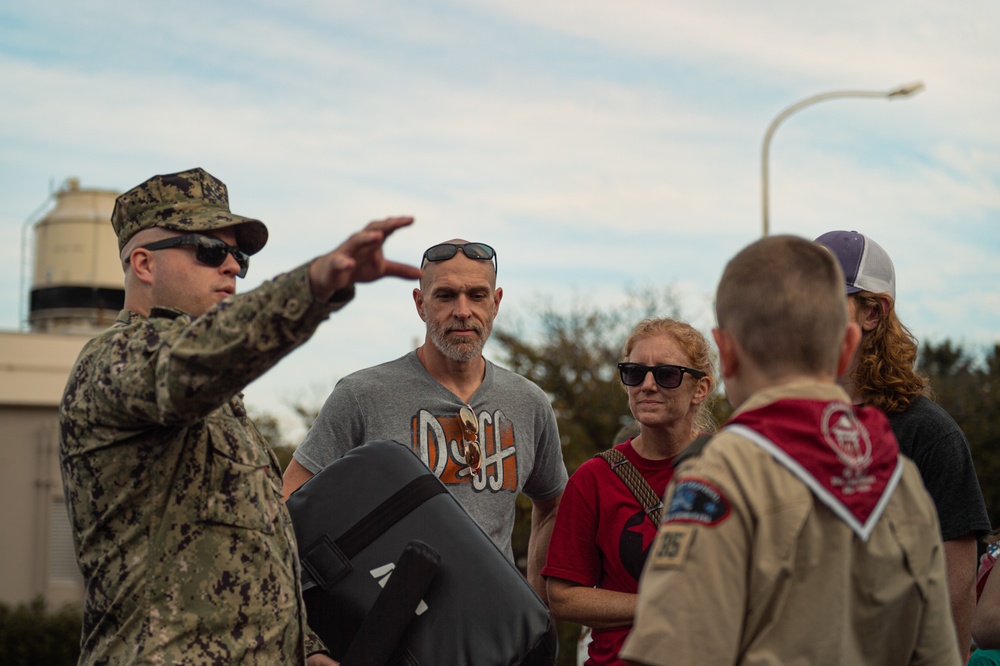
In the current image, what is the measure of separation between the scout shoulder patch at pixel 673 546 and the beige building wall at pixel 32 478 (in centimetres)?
2555

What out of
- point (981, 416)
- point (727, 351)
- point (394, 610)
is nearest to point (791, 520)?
point (727, 351)

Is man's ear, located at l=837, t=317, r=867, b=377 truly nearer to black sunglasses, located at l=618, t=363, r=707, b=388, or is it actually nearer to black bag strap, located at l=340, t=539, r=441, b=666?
black bag strap, located at l=340, t=539, r=441, b=666

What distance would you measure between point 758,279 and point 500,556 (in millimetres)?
1418

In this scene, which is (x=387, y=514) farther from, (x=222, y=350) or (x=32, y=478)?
(x=32, y=478)

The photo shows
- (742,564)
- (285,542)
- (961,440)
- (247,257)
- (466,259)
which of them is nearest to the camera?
(742,564)

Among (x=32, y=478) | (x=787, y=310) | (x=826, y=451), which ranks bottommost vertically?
(x=32, y=478)

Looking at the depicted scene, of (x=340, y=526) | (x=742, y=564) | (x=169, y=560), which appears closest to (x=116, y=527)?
(x=169, y=560)

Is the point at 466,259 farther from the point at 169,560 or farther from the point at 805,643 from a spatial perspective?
the point at 805,643

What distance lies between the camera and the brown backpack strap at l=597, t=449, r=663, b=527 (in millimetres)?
3900

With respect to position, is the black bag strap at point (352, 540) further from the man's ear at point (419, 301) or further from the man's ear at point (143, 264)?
the man's ear at point (419, 301)

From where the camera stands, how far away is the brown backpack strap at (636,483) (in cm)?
390

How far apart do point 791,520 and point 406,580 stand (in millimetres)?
1379

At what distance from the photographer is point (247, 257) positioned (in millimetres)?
3227

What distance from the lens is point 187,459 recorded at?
111 inches
